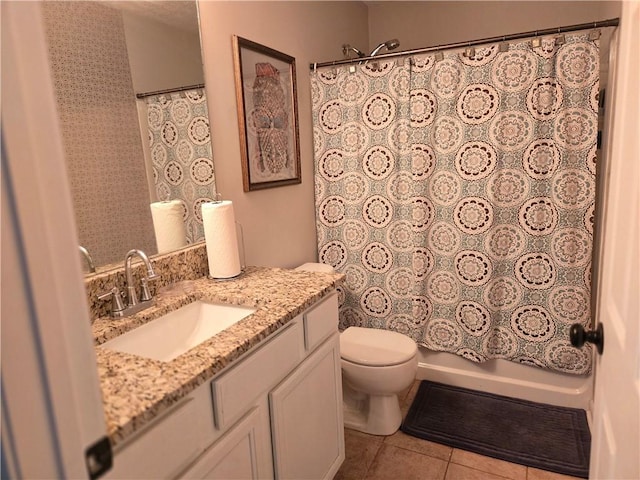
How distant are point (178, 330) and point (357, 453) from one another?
113cm

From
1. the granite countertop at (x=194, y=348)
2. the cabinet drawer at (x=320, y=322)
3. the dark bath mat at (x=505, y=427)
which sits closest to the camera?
the granite countertop at (x=194, y=348)

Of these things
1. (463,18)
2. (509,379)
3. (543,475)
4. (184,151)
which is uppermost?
(463,18)

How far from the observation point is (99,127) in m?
1.39

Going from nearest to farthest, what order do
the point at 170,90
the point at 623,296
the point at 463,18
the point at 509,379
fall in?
the point at 623,296
the point at 170,90
the point at 509,379
the point at 463,18

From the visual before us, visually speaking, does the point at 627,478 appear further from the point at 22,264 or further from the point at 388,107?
the point at 388,107

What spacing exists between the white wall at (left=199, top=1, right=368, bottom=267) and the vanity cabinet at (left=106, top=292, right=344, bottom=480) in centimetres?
68

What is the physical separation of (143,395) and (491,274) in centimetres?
187

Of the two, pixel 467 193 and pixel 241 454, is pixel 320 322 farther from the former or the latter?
pixel 467 193

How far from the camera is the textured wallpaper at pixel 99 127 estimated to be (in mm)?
1287

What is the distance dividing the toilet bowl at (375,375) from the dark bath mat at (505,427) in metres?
0.15

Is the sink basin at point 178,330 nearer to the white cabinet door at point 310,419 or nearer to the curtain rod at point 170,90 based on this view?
the white cabinet door at point 310,419

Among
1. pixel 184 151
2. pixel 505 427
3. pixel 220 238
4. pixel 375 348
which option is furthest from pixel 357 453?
pixel 184 151

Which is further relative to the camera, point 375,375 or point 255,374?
point 375,375

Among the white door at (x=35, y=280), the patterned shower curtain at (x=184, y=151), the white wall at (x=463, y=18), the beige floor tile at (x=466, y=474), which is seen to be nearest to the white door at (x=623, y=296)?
the white door at (x=35, y=280)
